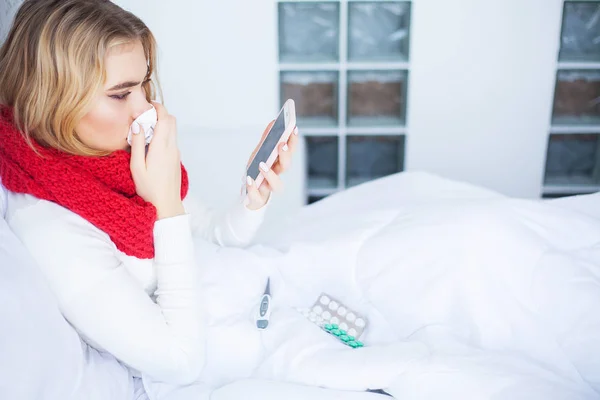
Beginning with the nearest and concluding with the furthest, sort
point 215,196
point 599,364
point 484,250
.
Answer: point 599,364
point 484,250
point 215,196

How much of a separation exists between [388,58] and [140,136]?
1.04 metres

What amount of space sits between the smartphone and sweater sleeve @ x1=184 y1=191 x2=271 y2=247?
81mm

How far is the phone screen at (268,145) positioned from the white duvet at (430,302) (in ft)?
0.55

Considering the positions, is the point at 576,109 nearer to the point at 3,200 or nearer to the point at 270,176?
the point at 270,176

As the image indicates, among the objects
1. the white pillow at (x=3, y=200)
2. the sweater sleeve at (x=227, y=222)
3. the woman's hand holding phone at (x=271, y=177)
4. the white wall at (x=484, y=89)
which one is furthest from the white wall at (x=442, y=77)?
the white pillow at (x=3, y=200)

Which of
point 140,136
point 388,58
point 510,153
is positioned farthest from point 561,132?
point 140,136

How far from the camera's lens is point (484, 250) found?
99 centimetres

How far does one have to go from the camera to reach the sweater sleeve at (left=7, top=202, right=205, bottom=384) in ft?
2.63

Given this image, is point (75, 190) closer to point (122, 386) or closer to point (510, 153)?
point (122, 386)

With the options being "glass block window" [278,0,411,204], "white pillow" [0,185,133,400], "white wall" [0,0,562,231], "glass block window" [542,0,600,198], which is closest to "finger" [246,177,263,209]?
"white pillow" [0,185,133,400]

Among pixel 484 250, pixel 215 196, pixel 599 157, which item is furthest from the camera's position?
pixel 599 157

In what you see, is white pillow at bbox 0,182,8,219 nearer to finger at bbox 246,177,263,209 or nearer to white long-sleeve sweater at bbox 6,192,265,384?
white long-sleeve sweater at bbox 6,192,265,384

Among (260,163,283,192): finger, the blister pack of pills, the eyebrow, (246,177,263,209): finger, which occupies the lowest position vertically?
the blister pack of pills

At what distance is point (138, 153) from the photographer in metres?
0.93
